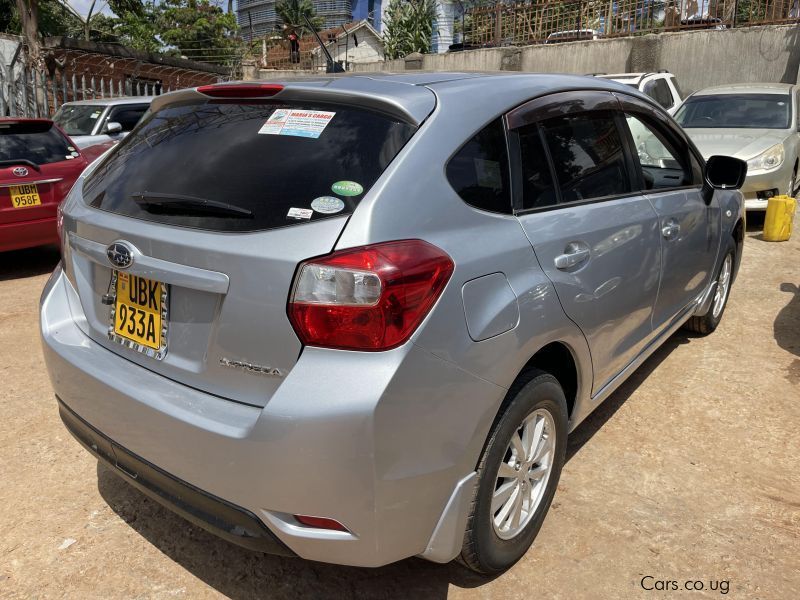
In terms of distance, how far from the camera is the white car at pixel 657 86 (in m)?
9.65

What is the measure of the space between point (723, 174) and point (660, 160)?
1.17 ft

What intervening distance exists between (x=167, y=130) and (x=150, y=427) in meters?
1.06

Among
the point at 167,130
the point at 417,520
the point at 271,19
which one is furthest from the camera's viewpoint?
the point at 271,19

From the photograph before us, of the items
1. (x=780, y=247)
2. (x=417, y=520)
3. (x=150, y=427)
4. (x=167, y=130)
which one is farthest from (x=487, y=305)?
(x=780, y=247)

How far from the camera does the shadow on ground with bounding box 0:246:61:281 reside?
6211 millimetres

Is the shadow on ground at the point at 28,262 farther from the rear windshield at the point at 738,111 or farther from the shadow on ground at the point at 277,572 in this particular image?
the rear windshield at the point at 738,111

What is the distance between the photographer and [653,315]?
321 centimetres

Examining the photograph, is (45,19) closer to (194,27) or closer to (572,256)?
(194,27)

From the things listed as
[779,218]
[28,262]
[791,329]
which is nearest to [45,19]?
[28,262]

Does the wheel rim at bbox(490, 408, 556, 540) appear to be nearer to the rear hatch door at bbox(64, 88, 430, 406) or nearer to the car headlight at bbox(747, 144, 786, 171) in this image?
the rear hatch door at bbox(64, 88, 430, 406)

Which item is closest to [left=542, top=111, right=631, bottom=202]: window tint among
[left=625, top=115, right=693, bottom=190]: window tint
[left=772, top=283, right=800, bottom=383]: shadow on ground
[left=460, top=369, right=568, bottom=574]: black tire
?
[left=625, top=115, right=693, bottom=190]: window tint

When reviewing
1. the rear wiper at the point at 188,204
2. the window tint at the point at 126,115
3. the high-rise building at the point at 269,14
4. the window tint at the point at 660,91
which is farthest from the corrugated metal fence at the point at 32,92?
the high-rise building at the point at 269,14

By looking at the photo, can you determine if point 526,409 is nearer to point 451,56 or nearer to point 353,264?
point 353,264

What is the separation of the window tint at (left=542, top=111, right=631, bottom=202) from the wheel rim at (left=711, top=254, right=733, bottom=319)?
196cm
